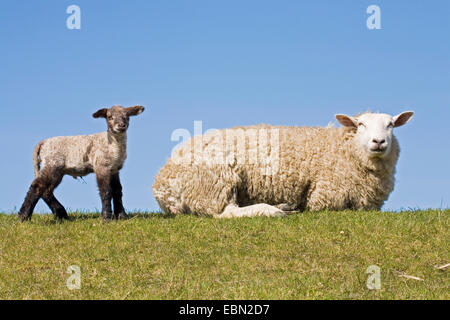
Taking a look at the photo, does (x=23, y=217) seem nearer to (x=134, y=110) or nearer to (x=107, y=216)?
(x=107, y=216)

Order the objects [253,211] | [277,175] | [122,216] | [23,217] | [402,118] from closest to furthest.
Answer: [253,211] < [122,216] < [23,217] < [277,175] < [402,118]

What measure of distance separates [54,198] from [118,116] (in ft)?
8.22

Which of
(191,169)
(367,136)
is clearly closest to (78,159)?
(191,169)

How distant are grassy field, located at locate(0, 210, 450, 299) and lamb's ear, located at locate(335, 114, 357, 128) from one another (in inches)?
95.4

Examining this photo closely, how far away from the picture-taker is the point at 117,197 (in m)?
11.8

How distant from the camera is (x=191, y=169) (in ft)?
40.8

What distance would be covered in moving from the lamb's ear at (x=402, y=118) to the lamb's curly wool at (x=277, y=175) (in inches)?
19.6

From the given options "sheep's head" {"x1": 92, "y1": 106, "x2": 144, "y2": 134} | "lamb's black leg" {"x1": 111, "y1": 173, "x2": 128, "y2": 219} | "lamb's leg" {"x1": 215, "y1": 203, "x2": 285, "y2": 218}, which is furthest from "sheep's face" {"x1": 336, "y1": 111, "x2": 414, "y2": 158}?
"lamb's black leg" {"x1": 111, "y1": 173, "x2": 128, "y2": 219}

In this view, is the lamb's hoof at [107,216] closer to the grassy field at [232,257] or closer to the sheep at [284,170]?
the grassy field at [232,257]

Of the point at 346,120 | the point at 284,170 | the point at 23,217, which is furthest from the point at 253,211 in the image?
the point at 23,217

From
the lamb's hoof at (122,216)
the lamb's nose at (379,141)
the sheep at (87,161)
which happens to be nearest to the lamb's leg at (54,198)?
the sheep at (87,161)

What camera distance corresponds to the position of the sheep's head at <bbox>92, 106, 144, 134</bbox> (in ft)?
36.5

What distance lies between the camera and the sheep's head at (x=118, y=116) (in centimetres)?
1113

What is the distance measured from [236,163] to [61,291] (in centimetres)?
563
